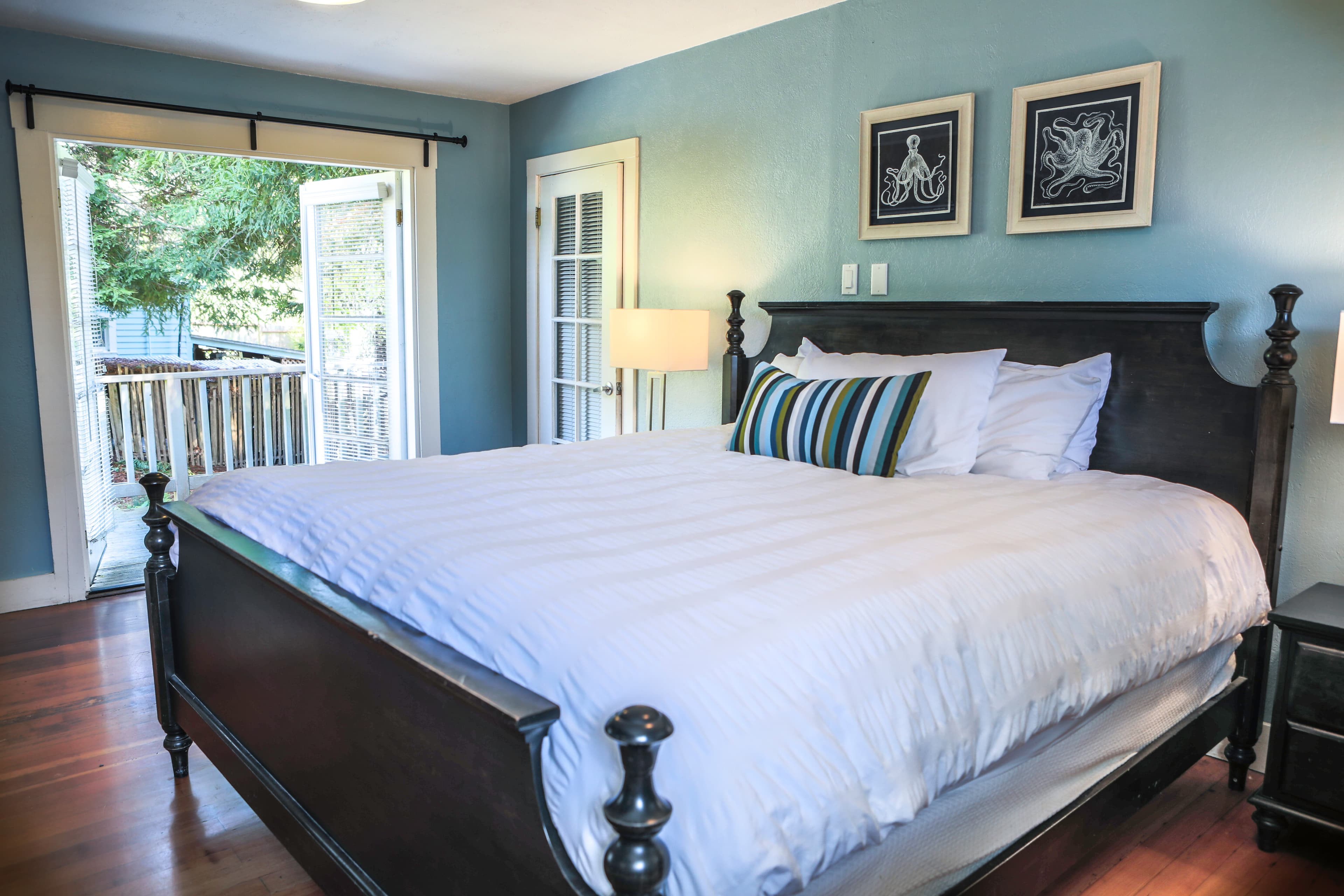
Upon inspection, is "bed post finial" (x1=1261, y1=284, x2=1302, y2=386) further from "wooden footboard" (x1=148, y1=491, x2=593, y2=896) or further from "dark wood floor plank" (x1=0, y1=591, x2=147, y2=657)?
"dark wood floor plank" (x1=0, y1=591, x2=147, y2=657)

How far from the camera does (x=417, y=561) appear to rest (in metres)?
1.59

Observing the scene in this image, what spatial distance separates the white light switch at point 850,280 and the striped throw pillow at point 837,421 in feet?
2.31

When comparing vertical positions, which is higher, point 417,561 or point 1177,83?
point 1177,83

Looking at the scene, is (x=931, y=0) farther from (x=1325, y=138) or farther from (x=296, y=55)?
(x=296, y=55)

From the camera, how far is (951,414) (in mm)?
2576

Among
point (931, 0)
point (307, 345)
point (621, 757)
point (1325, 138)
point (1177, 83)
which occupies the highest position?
point (931, 0)

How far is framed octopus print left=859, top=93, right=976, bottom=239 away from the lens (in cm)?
301

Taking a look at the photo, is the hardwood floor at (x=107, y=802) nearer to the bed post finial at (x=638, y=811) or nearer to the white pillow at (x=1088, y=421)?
the bed post finial at (x=638, y=811)

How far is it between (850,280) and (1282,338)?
4.84 ft

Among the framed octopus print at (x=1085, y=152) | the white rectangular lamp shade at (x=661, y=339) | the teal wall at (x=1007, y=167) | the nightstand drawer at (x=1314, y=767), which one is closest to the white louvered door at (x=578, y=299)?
the teal wall at (x=1007, y=167)

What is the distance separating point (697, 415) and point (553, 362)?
1.12m

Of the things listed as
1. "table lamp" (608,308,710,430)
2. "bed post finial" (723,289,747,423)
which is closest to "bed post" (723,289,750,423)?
"bed post finial" (723,289,747,423)

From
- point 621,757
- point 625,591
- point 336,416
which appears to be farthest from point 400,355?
point 621,757

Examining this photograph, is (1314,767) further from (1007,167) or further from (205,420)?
(205,420)
